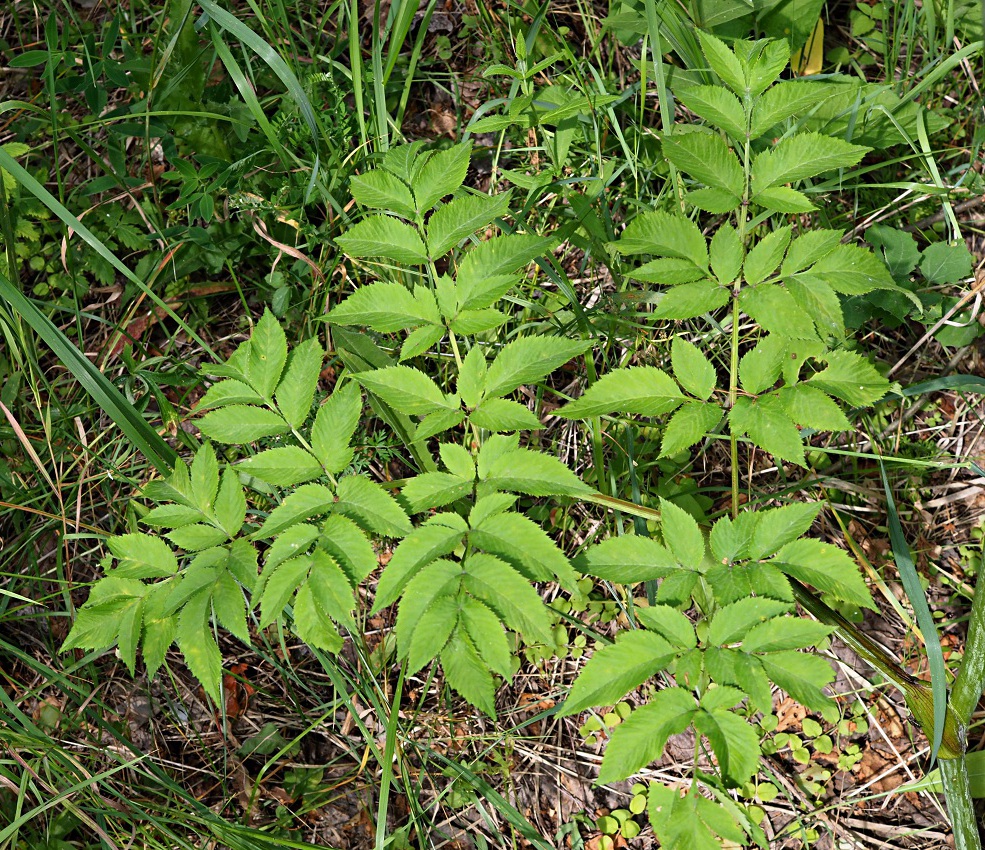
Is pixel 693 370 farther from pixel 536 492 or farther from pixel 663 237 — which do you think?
pixel 536 492

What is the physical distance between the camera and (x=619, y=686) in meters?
1.42

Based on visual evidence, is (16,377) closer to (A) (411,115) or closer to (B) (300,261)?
(B) (300,261)

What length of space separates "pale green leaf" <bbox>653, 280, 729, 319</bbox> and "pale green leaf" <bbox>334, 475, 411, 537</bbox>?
0.64 meters

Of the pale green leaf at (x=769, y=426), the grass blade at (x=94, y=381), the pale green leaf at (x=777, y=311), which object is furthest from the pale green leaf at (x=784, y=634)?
the grass blade at (x=94, y=381)

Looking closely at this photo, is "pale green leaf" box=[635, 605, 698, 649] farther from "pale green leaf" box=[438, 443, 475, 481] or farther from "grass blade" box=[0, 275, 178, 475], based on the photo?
"grass blade" box=[0, 275, 178, 475]

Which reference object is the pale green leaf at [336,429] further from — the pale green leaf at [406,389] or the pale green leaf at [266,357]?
the pale green leaf at [266,357]

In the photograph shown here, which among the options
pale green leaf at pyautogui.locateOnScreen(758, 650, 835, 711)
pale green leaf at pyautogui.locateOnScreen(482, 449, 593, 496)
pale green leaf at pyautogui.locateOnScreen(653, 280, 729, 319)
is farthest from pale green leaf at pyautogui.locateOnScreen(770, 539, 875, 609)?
pale green leaf at pyautogui.locateOnScreen(653, 280, 729, 319)

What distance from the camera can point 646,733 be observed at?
140cm

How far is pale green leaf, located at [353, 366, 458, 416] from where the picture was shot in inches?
65.0

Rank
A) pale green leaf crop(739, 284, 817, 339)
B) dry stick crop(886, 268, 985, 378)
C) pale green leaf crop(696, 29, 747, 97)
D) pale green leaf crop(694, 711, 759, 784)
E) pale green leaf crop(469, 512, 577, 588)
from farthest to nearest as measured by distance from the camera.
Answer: dry stick crop(886, 268, 985, 378), pale green leaf crop(696, 29, 747, 97), pale green leaf crop(739, 284, 817, 339), pale green leaf crop(469, 512, 577, 588), pale green leaf crop(694, 711, 759, 784)

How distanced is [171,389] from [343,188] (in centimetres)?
83

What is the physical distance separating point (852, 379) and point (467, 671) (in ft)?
3.01

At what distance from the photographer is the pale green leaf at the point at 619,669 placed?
1420 mm

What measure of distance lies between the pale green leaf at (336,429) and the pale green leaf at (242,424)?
12cm
